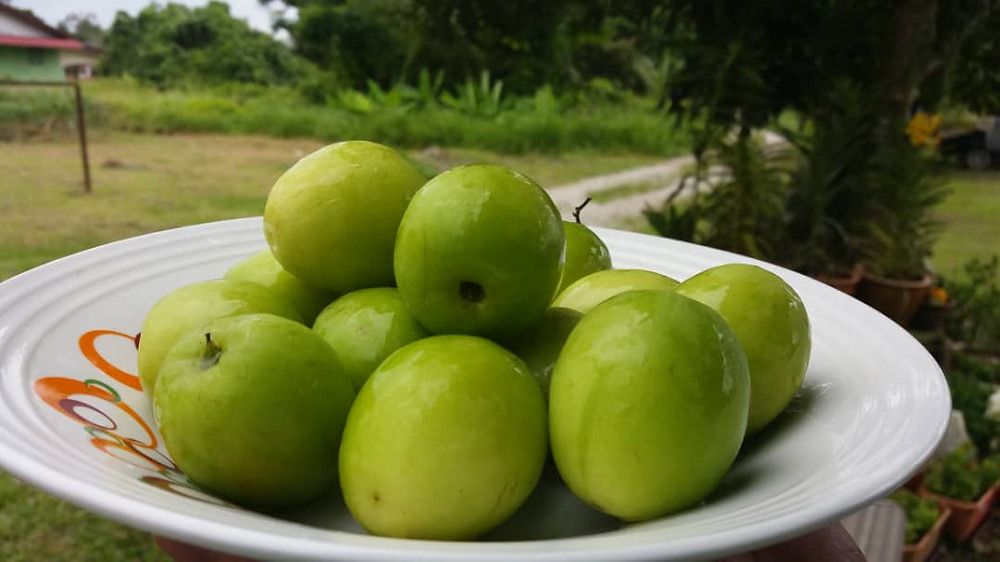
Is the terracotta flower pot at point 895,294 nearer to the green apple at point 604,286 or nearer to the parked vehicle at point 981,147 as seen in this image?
the green apple at point 604,286

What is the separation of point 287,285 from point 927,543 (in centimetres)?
174

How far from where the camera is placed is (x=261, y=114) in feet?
19.1

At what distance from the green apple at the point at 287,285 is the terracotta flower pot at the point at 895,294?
2.54 metres

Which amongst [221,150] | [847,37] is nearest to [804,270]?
[847,37]

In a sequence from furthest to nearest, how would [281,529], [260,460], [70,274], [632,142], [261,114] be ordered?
[632,142]
[261,114]
[70,274]
[260,460]
[281,529]

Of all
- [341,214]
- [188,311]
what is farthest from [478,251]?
[188,311]

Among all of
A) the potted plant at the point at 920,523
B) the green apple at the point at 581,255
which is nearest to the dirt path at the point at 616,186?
the potted plant at the point at 920,523

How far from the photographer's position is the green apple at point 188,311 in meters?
0.71

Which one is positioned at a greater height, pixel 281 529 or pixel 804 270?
pixel 281 529

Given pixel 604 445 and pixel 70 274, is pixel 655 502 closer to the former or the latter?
pixel 604 445

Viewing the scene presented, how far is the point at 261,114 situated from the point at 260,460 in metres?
5.59

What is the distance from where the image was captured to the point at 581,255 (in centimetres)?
85

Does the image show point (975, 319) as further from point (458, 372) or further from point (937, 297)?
point (458, 372)

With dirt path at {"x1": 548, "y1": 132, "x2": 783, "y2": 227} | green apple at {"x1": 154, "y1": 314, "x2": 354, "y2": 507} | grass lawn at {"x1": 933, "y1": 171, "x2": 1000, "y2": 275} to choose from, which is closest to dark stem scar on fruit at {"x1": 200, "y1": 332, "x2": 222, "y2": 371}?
green apple at {"x1": 154, "y1": 314, "x2": 354, "y2": 507}
